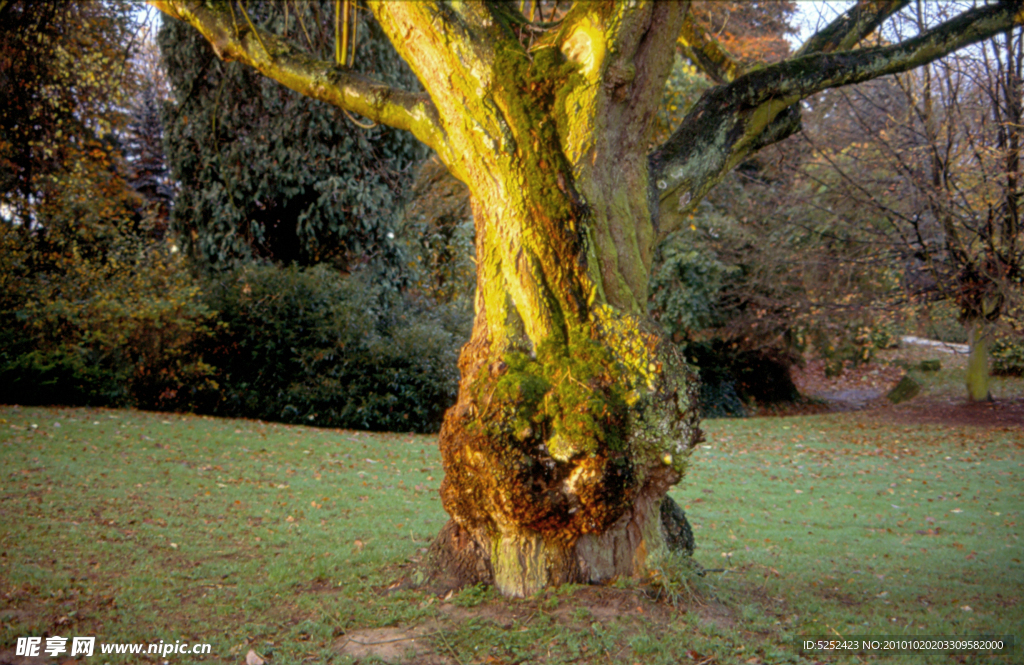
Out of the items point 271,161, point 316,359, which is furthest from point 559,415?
point 271,161

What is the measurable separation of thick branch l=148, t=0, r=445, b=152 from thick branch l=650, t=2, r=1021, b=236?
1.66 meters

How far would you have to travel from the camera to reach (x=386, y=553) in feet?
19.2

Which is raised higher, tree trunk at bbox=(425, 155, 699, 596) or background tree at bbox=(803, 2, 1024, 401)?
background tree at bbox=(803, 2, 1024, 401)

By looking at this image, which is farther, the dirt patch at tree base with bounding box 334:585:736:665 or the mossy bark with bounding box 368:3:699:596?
the mossy bark with bounding box 368:3:699:596

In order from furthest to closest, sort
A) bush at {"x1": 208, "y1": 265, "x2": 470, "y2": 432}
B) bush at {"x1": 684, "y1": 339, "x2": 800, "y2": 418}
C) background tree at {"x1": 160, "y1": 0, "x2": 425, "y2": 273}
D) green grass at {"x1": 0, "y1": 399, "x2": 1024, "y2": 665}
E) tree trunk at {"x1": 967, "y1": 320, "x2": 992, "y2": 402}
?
bush at {"x1": 684, "y1": 339, "x2": 800, "y2": 418}, tree trunk at {"x1": 967, "y1": 320, "x2": 992, "y2": 402}, background tree at {"x1": 160, "y1": 0, "x2": 425, "y2": 273}, bush at {"x1": 208, "y1": 265, "x2": 470, "y2": 432}, green grass at {"x1": 0, "y1": 399, "x2": 1024, "y2": 665}

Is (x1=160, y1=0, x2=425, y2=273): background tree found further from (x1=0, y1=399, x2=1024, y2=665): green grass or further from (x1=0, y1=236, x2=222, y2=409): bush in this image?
(x1=0, y1=399, x2=1024, y2=665): green grass

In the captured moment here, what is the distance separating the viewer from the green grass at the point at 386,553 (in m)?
4.17

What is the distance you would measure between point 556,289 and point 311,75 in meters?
2.55

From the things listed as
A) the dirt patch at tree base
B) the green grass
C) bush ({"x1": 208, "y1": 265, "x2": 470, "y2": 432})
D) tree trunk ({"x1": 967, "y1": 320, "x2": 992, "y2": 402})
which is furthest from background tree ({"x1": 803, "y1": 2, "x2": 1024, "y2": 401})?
the dirt patch at tree base

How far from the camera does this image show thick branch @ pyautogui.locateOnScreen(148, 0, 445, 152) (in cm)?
507

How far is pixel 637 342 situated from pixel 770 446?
10459 millimetres

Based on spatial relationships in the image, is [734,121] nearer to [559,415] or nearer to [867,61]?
[867,61]

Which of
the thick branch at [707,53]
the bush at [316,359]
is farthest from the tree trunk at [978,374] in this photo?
the thick branch at [707,53]

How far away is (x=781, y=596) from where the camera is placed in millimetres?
5121
